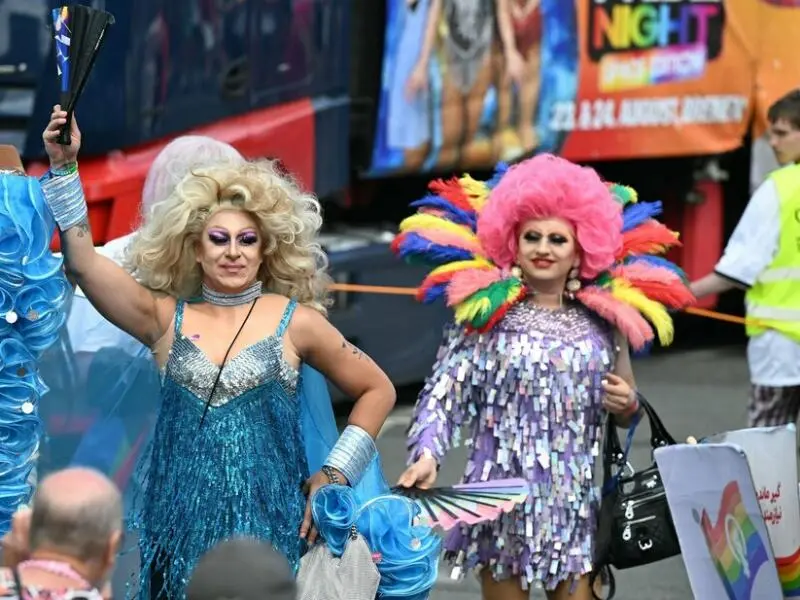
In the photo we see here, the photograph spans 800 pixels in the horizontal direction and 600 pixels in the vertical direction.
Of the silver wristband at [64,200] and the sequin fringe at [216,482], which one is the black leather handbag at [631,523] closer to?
the sequin fringe at [216,482]

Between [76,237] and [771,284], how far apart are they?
3.58 m

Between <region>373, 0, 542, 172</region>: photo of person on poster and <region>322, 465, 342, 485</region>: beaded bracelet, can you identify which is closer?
<region>322, 465, 342, 485</region>: beaded bracelet

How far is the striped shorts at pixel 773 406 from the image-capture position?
279 inches

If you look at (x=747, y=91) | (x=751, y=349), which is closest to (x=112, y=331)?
(x=751, y=349)

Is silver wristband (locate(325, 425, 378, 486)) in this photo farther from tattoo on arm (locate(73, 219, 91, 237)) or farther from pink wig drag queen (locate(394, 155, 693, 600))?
tattoo on arm (locate(73, 219, 91, 237))


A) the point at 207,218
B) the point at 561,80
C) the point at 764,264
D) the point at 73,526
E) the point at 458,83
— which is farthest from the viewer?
the point at 561,80

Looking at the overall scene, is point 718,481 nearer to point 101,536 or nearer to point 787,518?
point 787,518

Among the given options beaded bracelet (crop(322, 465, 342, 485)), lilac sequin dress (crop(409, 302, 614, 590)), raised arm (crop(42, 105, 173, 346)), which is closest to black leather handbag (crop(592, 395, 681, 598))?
lilac sequin dress (crop(409, 302, 614, 590))

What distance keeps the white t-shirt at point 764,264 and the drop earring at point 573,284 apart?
2.03m

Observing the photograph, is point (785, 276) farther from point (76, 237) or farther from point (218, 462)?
point (76, 237)

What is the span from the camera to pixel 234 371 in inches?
168

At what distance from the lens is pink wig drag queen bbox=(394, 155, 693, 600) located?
5.02 metres

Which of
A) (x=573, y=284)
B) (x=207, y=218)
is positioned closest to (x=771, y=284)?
(x=573, y=284)

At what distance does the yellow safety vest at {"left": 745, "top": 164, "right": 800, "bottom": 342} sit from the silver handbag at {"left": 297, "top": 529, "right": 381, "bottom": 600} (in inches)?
130
